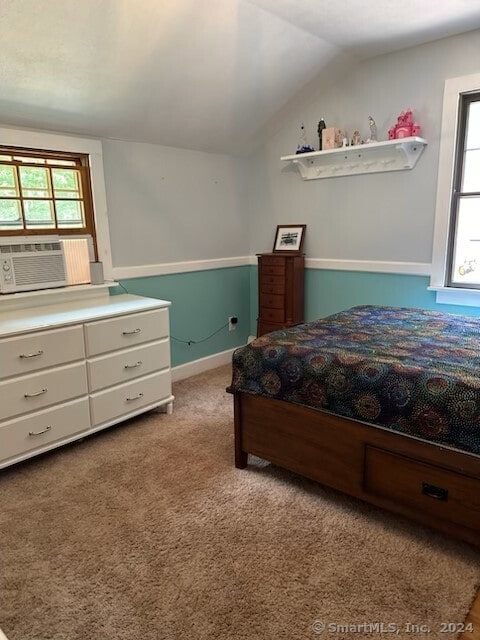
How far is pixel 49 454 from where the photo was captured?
2529 millimetres

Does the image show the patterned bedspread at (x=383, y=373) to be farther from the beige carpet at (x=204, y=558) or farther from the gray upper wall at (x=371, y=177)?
the gray upper wall at (x=371, y=177)

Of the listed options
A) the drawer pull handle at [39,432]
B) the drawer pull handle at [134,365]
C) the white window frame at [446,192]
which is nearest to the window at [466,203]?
the white window frame at [446,192]

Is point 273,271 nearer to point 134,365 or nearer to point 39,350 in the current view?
point 134,365

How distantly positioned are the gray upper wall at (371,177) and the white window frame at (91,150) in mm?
1553

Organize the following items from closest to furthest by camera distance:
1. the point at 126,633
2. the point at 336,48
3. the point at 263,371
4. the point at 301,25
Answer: the point at 126,633 → the point at 263,371 → the point at 301,25 → the point at 336,48

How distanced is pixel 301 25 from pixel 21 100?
66.6 inches

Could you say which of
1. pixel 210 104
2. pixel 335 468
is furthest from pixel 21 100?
pixel 335 468

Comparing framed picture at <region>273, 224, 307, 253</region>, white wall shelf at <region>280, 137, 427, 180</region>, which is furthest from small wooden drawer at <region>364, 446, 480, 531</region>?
framed picture at <region>273, 224, 307, 253</region>

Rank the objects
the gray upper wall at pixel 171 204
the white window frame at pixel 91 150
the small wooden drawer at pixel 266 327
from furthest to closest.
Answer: the small wooden drawer at pixel 266 327 < the gray upper wall at pixel 171 204 < the white window frame at pixel 91 150

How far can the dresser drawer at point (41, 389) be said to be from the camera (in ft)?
7.30

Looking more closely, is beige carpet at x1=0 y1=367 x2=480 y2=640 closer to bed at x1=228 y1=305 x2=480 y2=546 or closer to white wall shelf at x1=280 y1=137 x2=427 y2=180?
bed at x1=228 y1=305 x2=480 y2=546

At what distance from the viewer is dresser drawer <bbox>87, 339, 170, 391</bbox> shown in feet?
8.46

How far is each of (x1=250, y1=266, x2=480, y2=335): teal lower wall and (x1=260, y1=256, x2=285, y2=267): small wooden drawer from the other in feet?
1.04

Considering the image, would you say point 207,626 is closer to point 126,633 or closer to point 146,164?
point 126,633
